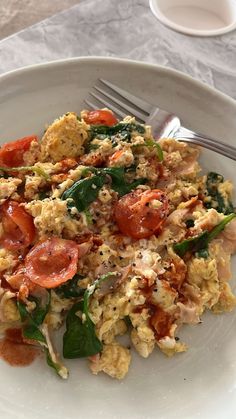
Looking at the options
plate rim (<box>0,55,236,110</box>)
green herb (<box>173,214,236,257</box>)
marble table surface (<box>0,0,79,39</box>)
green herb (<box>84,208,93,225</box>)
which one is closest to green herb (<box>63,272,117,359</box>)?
green herb (<box>84,208,93,225</box>)

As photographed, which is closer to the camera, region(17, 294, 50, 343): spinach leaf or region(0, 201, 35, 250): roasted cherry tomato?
region(17, 294, 50, 343): spinach leaf

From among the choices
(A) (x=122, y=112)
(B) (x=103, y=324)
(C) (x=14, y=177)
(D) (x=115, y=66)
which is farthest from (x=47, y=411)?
(D) (x=115, y=66)

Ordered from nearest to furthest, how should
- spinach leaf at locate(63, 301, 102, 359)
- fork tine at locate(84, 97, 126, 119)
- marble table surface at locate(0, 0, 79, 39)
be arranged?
spinach leaf at locate(63, 301, 102, 359), fork tine at locate(84, 97, 126, 119), marble table surface at locate(0, 0, 79, 39)

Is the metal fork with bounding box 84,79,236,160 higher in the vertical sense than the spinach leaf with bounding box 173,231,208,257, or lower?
higher

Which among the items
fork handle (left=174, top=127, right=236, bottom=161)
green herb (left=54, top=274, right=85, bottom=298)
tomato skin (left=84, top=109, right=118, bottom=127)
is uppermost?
fork handle (left=174, top=127, right=236, bottom=161)

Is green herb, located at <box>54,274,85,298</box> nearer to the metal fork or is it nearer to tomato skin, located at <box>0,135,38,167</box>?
tomato skin, located at <box>0,135,38,167</box>

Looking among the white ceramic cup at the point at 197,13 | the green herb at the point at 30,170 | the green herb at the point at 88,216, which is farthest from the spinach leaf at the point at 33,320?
the white ceramic cup at the point at 197,13

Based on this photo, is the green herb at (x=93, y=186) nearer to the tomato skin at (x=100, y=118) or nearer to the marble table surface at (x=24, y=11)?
the tomato skin at (x=100, y=118)
